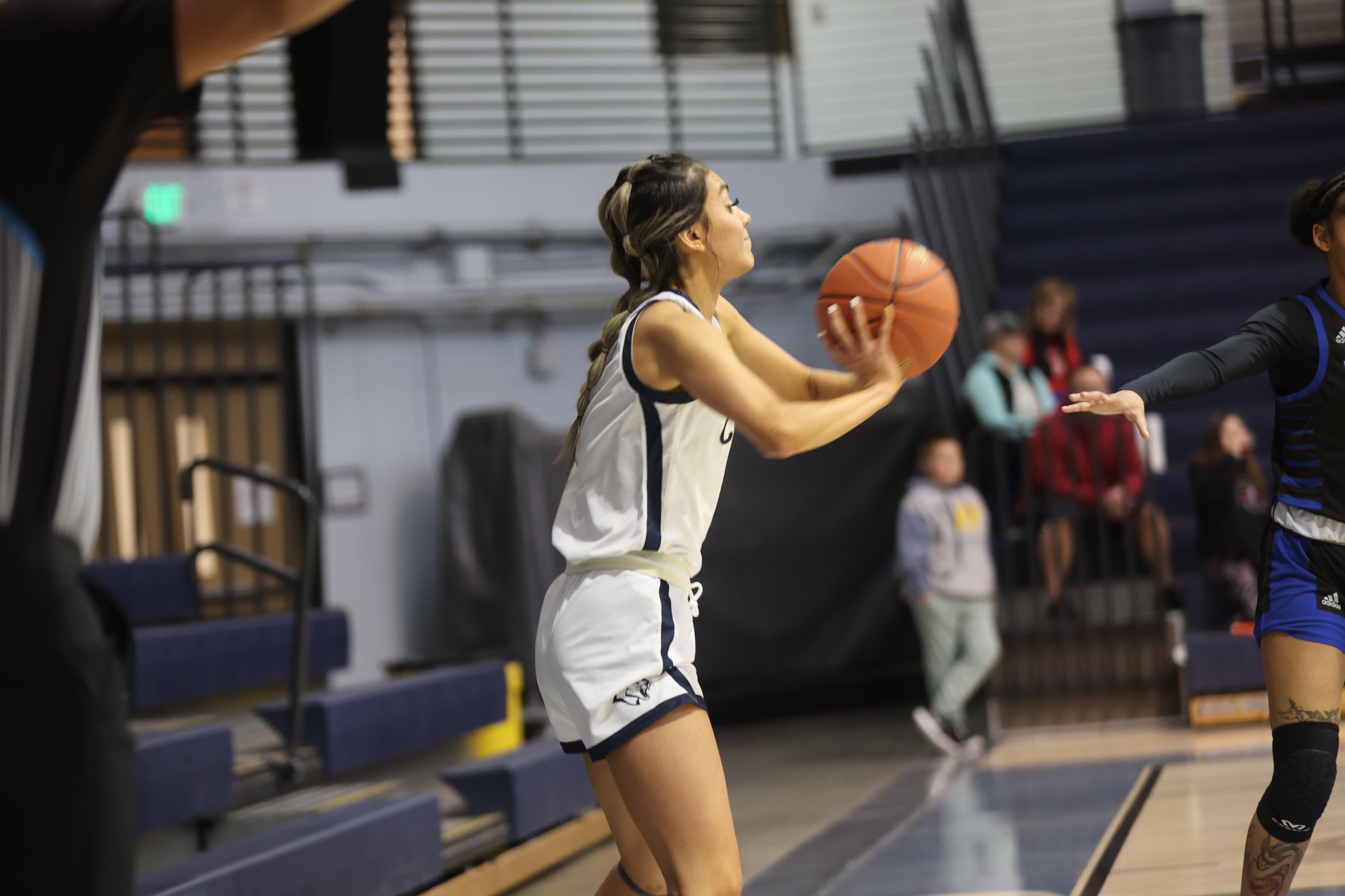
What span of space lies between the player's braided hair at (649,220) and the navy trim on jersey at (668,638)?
0.34 m

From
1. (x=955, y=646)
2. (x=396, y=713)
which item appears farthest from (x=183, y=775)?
(x=955, y=646)

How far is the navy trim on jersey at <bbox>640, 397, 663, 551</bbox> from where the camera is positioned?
232cm

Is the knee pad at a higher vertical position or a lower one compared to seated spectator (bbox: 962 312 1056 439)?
lower

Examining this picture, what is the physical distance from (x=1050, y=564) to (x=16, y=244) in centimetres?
663

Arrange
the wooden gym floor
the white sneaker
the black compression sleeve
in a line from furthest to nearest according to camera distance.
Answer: the white sneaker < the wooden gym floor < the black compression sleeve

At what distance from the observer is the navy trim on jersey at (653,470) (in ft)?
7.63

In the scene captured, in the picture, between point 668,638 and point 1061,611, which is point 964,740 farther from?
point 668,638

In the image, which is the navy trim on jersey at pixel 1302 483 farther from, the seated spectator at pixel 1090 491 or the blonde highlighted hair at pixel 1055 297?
the blonde highlighted hair at pixel 1055 297

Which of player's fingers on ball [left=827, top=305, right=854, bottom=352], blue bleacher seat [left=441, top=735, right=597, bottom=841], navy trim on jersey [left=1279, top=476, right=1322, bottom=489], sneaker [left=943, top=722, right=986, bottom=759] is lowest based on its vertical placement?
sneaker [left=943, top=722, right=986, bottom=759]

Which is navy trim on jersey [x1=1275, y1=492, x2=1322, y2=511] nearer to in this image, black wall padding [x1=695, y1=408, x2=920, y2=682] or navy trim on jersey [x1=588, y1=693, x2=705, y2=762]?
navy trim on jersey [x1=588, y1=693, x2=705, y2=762]

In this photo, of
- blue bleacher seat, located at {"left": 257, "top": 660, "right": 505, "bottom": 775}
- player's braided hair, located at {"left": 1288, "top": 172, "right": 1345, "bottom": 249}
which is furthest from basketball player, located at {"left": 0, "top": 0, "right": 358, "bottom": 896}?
blue bleacher seat, located at {"left": 257, "top": 660, "right": 505, "bottom": 775}

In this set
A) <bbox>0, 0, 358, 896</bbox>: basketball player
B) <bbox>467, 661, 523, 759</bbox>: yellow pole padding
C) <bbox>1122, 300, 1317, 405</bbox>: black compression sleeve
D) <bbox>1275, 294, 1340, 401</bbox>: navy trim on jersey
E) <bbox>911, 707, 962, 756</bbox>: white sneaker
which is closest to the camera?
<bbox>0, 0, 358, 896</bbox>: basketball player

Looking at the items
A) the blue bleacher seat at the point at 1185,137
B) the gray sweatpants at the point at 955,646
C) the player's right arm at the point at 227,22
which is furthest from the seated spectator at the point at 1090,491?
the player's right arm at the point at 227,22

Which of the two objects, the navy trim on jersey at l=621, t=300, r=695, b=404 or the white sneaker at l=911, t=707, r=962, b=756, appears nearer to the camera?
the navy trim on jersey at l=621, t=300, r=695, b=404
